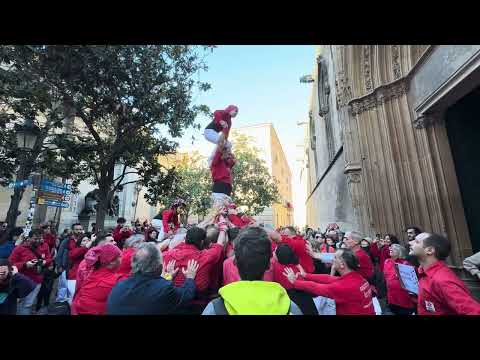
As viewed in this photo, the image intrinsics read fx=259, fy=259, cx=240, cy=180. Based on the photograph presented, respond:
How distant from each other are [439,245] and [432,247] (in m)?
0.06

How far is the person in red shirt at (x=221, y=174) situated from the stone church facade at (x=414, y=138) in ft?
17.0

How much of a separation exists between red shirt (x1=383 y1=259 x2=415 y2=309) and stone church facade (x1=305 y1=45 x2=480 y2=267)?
3.25 m

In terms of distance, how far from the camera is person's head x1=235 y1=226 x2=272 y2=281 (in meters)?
1.78

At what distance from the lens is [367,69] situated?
28.7ft

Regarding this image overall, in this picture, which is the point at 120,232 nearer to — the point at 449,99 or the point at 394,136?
the point at 394,136

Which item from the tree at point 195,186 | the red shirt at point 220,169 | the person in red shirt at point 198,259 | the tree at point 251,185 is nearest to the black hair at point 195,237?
the person in red shirt at point 198,259

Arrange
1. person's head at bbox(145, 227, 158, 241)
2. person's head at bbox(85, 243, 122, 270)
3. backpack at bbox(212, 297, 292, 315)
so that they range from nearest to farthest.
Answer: backpack at bbox(212, 297, 292, 315)
person's head at bbox(85, 243, 122, 270)
person's head at bbox(145, 227, 158, 241)

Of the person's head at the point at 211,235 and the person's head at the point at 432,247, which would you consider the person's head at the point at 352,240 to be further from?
the person's head at the point at 211,235

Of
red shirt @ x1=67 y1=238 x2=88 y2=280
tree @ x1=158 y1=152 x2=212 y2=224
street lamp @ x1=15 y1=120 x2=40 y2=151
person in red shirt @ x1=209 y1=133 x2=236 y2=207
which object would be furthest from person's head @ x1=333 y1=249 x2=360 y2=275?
tree @ x1=158 y1=152 x2=212 y2=224

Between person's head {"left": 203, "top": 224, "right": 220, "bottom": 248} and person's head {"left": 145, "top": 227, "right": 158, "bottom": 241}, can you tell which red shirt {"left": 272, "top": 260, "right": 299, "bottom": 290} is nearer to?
person's head {"left": 203, "top": 224, "right": 220, "bottom": 248}

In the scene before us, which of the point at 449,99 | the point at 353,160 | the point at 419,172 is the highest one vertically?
the point at 449,99
